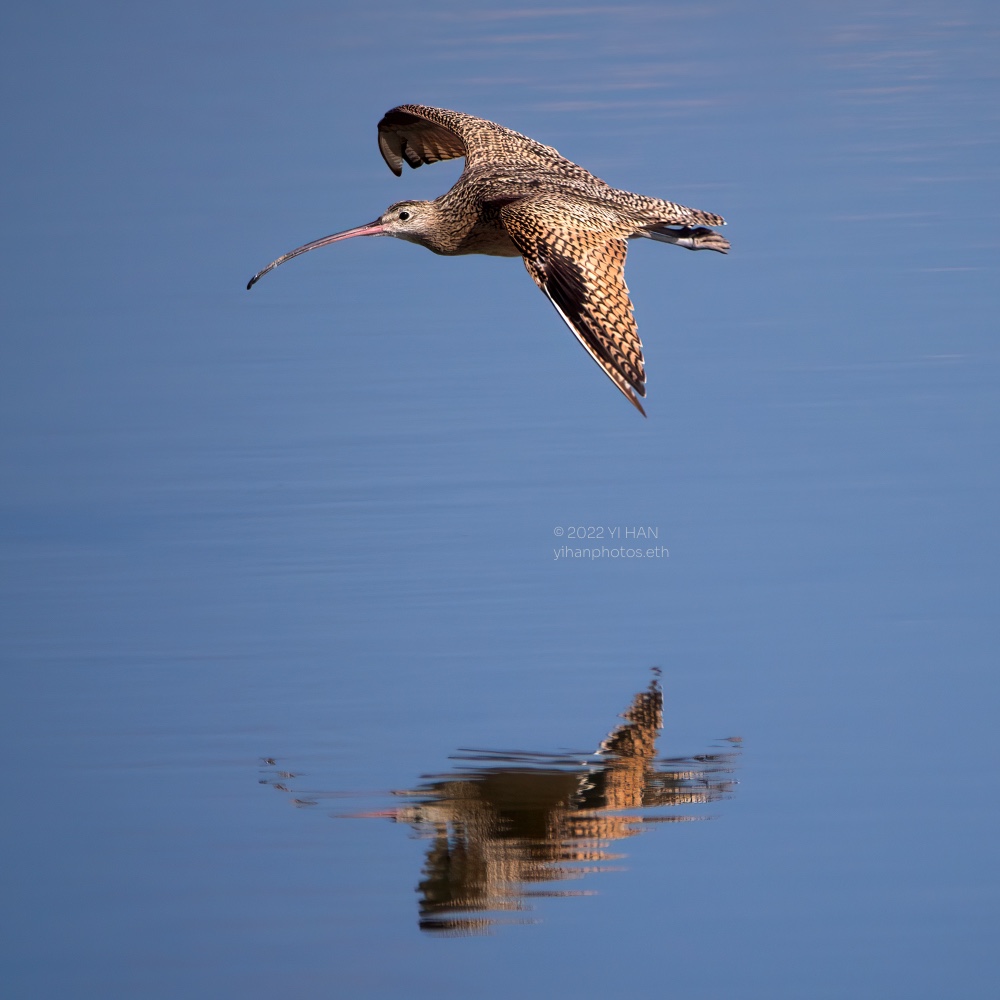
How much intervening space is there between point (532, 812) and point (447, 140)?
8.87 meters

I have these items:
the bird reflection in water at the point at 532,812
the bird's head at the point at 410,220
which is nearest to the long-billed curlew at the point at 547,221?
the bird's head at the point at 410,220

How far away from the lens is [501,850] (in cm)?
812

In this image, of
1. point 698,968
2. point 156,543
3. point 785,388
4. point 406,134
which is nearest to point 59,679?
point 156,543

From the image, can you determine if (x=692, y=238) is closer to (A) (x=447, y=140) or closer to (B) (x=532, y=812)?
(A) (x=447, y=140)

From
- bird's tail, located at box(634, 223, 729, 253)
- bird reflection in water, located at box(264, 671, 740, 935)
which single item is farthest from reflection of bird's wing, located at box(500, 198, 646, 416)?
bird reflection in water, located at box(264, 671, 740, 935)

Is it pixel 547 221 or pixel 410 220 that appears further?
pixel 410 220

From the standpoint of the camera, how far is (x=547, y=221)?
11.2m

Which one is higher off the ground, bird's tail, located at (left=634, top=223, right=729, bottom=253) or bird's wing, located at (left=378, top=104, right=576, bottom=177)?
bird's wing, located at (left=378, top=104, right=576, bottom=177)

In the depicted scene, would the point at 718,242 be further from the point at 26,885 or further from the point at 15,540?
the point at 26,885

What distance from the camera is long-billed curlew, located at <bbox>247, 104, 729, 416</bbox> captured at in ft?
Result: 34.3

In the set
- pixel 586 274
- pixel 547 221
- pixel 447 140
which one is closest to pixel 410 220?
pixel 547 221

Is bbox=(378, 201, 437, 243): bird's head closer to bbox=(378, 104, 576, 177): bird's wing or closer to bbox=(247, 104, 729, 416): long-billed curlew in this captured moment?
bbox=(247, 104, 729, 416): long-billed curlew

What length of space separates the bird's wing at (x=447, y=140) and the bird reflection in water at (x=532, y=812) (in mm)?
5769

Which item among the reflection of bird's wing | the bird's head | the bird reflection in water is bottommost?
the bird reflection in water
